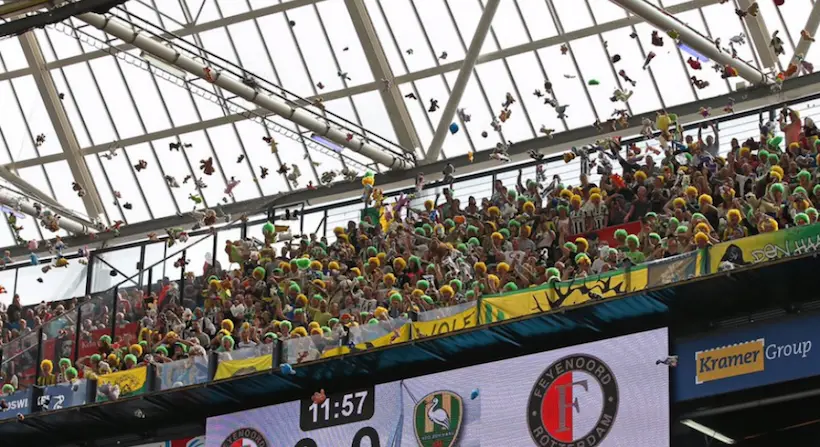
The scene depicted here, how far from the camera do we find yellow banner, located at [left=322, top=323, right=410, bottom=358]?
878 inches

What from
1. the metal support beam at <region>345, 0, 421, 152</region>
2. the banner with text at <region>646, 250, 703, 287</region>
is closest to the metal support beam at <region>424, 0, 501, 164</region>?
the metal support beam at <region>345, 0, 421, 152</region>

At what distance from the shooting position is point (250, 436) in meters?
23.8

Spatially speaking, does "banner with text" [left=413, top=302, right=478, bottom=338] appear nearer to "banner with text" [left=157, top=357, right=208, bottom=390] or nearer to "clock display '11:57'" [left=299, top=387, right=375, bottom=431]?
"clock display '11:57'" [left=299, top=387, right=375, bottom=431]

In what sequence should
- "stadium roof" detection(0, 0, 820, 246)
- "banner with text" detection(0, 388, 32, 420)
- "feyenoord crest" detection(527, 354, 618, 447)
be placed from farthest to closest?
"stadium roof" detection(0, 0, 820, 246) → "banner with text" detection(0, 388, 32, 420) → "feyenoord crest" detection(527, 354, 618, 447)

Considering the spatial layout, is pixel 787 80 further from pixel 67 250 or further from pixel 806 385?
pixel 67 250


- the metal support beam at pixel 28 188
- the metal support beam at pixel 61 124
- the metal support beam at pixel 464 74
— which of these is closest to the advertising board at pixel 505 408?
the metal support beam at pixel 464 74

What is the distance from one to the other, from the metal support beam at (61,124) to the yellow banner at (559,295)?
2015 centimetres

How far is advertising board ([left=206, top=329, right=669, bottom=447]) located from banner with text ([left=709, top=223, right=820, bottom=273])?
1.29m

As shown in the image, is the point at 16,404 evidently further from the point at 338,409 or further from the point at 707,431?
the point at 707,431

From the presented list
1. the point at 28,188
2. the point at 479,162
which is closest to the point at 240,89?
the point at 479,162

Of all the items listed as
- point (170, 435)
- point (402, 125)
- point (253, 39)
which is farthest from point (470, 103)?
point (170, 435)

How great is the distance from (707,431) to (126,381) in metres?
10.1

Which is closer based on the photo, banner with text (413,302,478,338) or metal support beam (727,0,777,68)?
banner with text (413,302,478,338)

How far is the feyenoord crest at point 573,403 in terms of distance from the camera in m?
20.1
